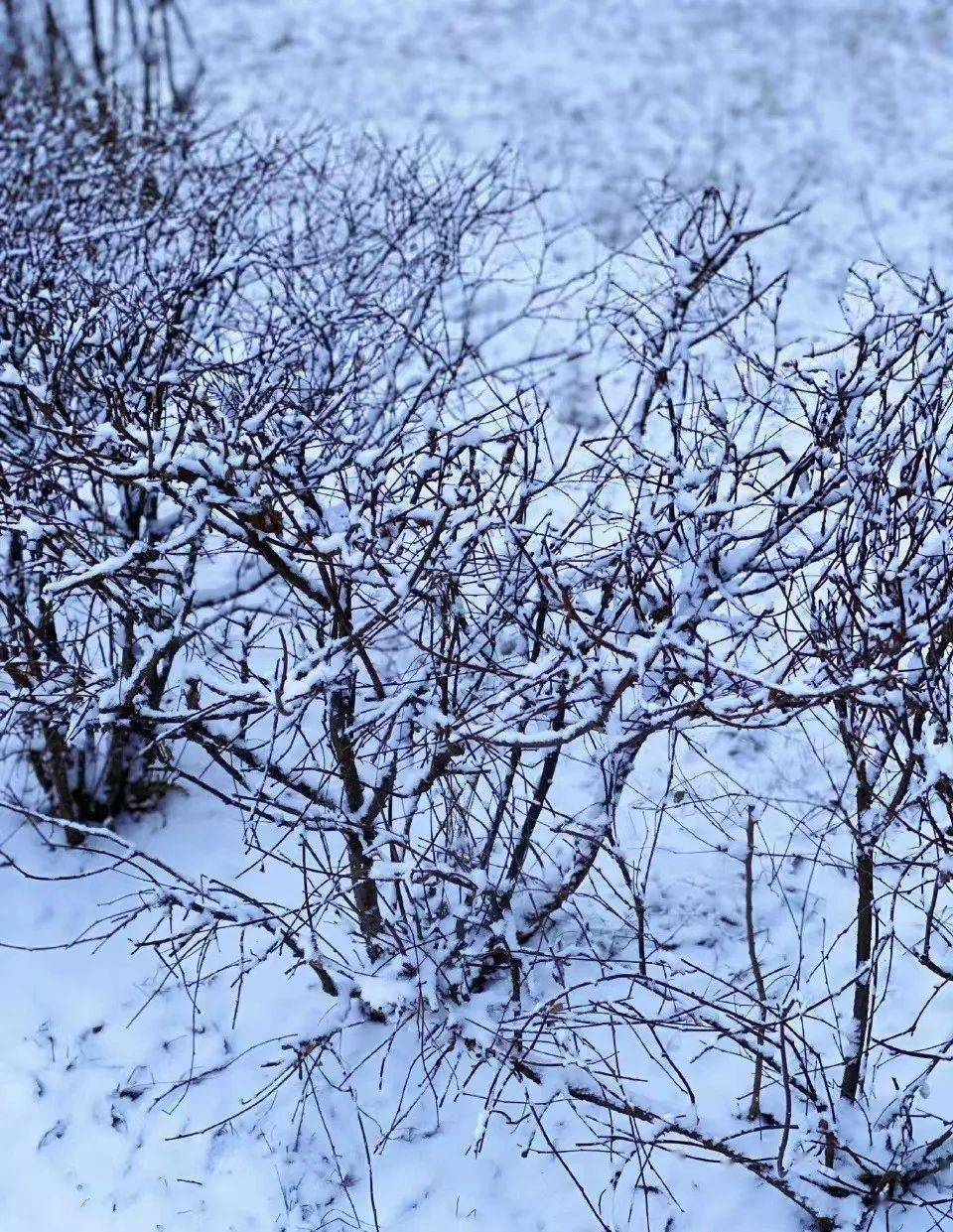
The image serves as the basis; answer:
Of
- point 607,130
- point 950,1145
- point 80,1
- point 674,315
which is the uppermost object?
point 80,1

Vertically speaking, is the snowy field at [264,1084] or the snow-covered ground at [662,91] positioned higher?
the snow-covered ground at [662,91]

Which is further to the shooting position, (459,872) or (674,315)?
(674,315)

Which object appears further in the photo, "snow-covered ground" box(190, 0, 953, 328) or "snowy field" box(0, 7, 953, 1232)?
"snow-covered ground" box(190, 0, 953, 328)

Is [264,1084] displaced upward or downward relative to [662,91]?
downward

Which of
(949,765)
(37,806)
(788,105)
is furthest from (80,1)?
(949,765)

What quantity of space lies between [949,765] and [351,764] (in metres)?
1.80

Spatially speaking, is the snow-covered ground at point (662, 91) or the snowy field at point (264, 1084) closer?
the snowy field at point (264, 1084)

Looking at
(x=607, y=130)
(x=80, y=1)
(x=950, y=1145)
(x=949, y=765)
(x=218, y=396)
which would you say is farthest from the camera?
(x=80, y=1)

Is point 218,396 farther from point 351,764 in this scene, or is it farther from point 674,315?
point 674,315

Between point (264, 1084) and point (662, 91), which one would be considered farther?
point (662, 91)

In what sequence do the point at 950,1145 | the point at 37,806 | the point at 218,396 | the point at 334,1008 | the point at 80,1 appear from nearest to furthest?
the point at 950,1145 → the point at 218,396 → the point at 334,1008 → the point at 37,806 → the point at 80,1

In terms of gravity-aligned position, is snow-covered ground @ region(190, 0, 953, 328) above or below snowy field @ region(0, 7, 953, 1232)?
above

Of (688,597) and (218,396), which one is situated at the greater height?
(218,396)

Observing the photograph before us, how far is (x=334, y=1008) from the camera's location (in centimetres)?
414
